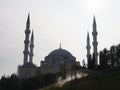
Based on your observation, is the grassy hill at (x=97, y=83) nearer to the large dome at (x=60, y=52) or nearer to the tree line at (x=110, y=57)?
the tree line at (x=110, y=57)

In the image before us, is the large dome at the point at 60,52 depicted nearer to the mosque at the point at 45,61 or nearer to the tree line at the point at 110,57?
the mosque at the point at 45,61

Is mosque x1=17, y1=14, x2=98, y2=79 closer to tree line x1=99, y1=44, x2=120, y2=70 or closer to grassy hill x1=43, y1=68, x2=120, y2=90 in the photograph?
tree line x1=99, y1=44, x2=120, y2=70

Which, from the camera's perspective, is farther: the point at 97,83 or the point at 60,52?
the point at 60,52

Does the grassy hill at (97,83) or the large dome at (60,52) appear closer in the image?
the grassy hill at (97,83)

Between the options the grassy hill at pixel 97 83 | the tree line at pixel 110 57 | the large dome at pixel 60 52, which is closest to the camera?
the grassy hill at pixel 97 83

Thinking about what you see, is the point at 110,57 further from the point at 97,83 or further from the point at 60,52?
the point at 97,83

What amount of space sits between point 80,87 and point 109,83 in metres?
5.16

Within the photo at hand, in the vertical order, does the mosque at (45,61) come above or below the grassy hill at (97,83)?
above

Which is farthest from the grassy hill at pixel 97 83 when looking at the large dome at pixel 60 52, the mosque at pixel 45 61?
the large dome at pixel 60 52

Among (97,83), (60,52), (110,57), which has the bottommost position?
(97,83)

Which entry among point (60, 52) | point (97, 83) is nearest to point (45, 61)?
point (60, 52)

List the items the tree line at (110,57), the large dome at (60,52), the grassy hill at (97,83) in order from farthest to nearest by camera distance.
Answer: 1. the large dome at (60,52)
2. the tree line at (110,57)
3. the grassy hill at (97,83)

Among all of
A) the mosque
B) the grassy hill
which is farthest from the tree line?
the grassy hill

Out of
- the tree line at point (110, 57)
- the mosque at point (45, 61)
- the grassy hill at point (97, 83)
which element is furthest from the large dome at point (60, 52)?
the grassy hill at point (97, 83)
